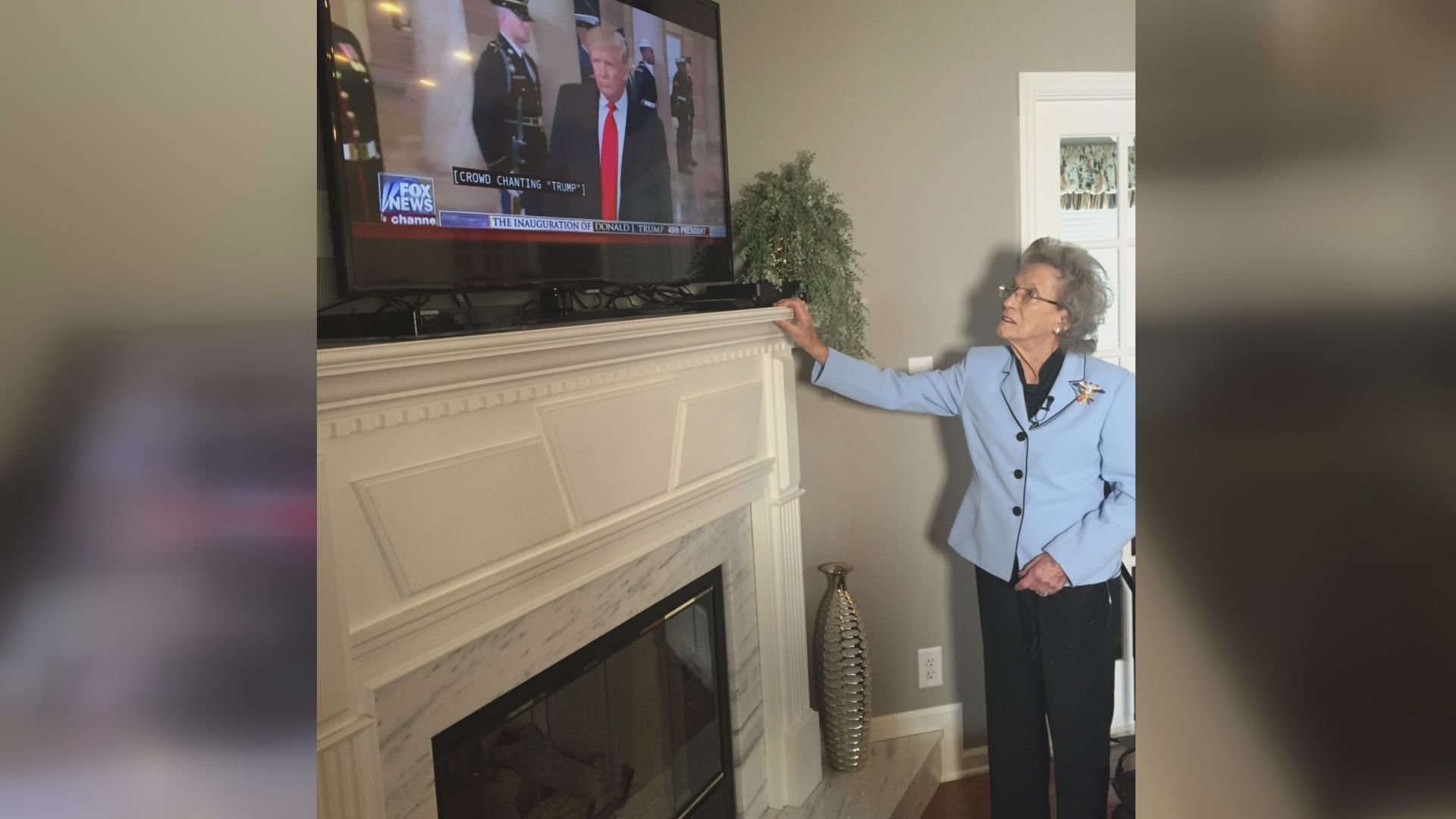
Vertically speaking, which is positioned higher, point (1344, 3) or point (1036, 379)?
point (1344, 3)

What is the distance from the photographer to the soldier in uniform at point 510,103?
144 centimetres

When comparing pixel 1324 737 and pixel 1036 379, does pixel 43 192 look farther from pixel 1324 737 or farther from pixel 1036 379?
pixel 1036 379

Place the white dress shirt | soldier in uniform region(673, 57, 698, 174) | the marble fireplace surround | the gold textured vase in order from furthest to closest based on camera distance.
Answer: the gold textured vase → soldier in uniform region(673, 57, 698, 174) → the white dress shirt → the marble fireplace surround

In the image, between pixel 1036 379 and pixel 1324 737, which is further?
pixel 1036 379

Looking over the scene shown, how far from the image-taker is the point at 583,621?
1.63 meters

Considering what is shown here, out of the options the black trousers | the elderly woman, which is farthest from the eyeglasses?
the black trousers

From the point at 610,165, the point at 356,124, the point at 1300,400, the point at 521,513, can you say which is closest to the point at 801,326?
the point at 610,165

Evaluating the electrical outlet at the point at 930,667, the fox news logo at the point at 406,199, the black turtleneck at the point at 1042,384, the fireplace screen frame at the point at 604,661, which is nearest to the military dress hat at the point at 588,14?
the fox news logo at the point at 406,199

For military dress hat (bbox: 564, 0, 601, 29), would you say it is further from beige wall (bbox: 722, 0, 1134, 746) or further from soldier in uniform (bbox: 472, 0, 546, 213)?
beige wall (bbox: 722, 0, 1134, 746)

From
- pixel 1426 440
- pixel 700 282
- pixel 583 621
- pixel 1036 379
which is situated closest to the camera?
pixel 1426 440

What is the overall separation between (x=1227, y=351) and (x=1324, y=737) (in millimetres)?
37

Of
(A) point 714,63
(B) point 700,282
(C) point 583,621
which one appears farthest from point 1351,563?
(A) point 714,63

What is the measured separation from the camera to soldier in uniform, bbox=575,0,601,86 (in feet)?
5.38

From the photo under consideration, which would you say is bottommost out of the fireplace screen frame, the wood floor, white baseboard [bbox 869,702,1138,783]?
the wood floor
